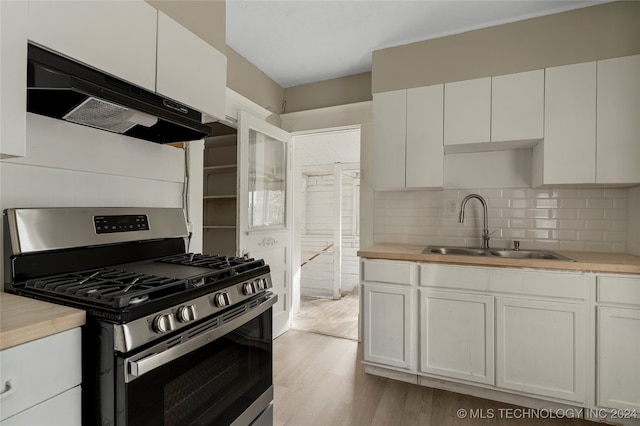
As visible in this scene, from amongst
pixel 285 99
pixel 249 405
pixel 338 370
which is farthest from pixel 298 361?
pixel 285 99

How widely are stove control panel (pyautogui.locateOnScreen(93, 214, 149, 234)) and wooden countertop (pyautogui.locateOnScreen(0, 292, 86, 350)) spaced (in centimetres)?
48

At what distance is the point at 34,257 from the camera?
1236 millimetres

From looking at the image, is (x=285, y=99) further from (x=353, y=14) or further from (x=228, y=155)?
(x=353, y=14)

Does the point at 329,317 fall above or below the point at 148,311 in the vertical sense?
below

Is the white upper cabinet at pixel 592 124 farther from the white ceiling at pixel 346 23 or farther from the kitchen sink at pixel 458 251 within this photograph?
the kitchen sink at pixel 458 251

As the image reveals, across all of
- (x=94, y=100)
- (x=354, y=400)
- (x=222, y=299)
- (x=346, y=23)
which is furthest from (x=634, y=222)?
(x=94, y=100)

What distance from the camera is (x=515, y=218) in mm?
2602

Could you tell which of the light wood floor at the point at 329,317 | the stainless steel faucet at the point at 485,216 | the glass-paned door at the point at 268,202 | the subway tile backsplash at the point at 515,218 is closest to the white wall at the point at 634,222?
the subway tile backsplash at the point at 515,218

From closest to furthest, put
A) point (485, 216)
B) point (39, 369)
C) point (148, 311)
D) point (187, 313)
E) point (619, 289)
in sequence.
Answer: point (39, 369) < point (148, 311) < point (187, 313) < point (619, 289) < point (485, 216)

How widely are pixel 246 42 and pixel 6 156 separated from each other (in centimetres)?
213

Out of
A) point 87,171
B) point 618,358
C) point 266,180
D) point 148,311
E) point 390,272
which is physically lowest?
point 618,358

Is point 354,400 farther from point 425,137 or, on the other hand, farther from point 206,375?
point 425,137

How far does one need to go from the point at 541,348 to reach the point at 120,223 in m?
2.46

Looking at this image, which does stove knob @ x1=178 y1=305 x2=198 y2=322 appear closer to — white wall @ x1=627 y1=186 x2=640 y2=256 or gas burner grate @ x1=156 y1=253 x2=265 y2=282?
gas burner grate @ x1=156 y1=253 x2=265 y2=282
